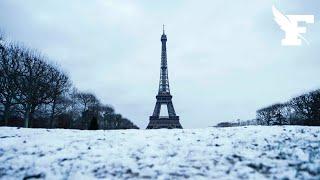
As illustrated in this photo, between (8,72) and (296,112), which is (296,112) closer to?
(296,112)

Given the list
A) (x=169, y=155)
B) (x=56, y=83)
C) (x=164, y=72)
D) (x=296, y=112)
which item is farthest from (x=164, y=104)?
(x=169, y=155)

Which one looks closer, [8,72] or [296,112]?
[8,72]

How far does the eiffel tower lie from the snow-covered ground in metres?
64.8

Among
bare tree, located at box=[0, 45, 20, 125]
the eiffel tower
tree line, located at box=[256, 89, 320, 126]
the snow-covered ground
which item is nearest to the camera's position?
the snow-covered ground

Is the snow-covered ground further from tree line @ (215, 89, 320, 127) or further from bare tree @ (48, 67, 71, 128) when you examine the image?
tree line @ (215, 89, 320, 127)

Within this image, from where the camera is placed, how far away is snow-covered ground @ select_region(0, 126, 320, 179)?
9.88m

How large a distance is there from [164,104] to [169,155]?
72.0 metres

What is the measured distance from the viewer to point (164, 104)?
83.6m

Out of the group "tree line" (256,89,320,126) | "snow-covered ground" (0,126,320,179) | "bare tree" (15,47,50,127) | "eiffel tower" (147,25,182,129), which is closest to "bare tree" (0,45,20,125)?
"bare tree" (15,47,50,127)

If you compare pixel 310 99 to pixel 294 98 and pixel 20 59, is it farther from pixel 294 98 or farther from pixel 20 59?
pixel 20 59

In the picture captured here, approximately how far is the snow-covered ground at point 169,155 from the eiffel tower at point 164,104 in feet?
213

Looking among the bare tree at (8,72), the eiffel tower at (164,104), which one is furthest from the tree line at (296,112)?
the bare tree at (8,72)

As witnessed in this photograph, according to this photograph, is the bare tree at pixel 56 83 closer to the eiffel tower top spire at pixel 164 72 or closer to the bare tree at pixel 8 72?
the bare tree at pixel 8 72

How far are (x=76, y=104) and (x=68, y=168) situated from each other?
53326 mm
